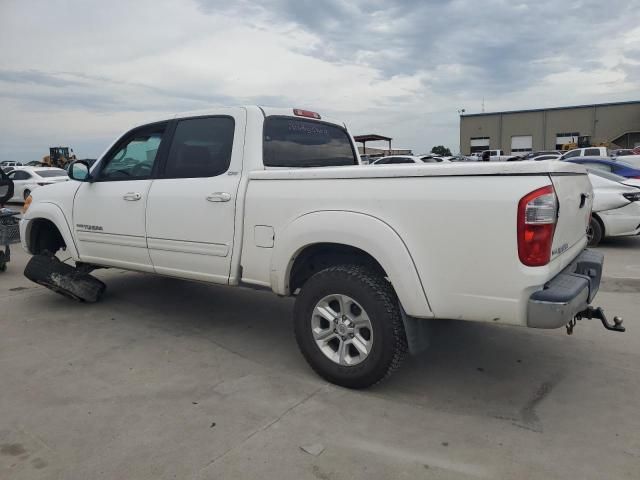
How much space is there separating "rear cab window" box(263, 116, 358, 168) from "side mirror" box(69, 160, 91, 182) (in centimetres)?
203

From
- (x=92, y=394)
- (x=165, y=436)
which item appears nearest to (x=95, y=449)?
(x=165, y=436)

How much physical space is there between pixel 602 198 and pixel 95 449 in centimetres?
822

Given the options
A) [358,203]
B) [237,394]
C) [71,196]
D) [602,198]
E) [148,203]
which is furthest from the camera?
[602,198]

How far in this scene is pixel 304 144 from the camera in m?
4.41

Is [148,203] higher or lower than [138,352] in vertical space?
higher

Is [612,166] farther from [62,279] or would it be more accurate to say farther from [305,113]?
[62,279]

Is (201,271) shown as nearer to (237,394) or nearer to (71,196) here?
(237,394)

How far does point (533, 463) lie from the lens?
2.54 meters

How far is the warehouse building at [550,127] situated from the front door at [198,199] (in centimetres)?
5984

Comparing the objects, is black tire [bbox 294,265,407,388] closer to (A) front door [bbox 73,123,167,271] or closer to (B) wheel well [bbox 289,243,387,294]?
(B) wheel well [bbox 289,243,387,294]

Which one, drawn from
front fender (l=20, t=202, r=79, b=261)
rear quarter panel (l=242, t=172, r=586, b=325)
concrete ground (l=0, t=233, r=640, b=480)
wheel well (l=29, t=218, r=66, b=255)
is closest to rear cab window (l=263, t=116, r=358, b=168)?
rear quarter panel (l=242, t=172, r=586, b=325)

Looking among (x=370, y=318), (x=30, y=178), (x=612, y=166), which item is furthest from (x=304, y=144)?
(x=30, y=178)

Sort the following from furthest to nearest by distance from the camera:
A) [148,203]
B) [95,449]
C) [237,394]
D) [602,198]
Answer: [602,198], [148,203], [237,394], [95,449]

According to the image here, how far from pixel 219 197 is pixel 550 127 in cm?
6549
